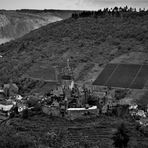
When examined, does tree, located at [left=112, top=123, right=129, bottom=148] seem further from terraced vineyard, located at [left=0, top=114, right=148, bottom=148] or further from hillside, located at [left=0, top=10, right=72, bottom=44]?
hillside, located at [left=0, top=10, right=72, bottom=44]

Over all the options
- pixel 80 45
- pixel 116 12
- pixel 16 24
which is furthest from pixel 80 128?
pixel 16 24

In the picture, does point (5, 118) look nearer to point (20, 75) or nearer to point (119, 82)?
point (119, 82)

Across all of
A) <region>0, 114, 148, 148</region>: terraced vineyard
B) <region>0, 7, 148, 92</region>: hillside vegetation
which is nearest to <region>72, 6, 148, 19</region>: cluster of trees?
<region>0, 7, 148, 92</region>: hillside vegetation

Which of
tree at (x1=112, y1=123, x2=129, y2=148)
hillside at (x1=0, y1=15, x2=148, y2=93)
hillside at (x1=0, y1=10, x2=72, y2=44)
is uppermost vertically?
hillside at (x1=0, y1=10, x2=72, y2=44)

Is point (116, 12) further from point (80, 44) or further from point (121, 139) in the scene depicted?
point (121, 139)

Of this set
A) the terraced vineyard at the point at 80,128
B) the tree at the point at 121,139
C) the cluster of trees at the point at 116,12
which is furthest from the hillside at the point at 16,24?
the tree at the point at 121,139

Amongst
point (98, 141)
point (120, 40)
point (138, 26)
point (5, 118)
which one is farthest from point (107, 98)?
point (138, 26)

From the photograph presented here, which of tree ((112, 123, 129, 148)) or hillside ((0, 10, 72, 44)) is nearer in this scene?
tree ((112, 123, 129, 148))

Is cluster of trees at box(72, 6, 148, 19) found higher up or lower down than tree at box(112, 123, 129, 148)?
higher up
